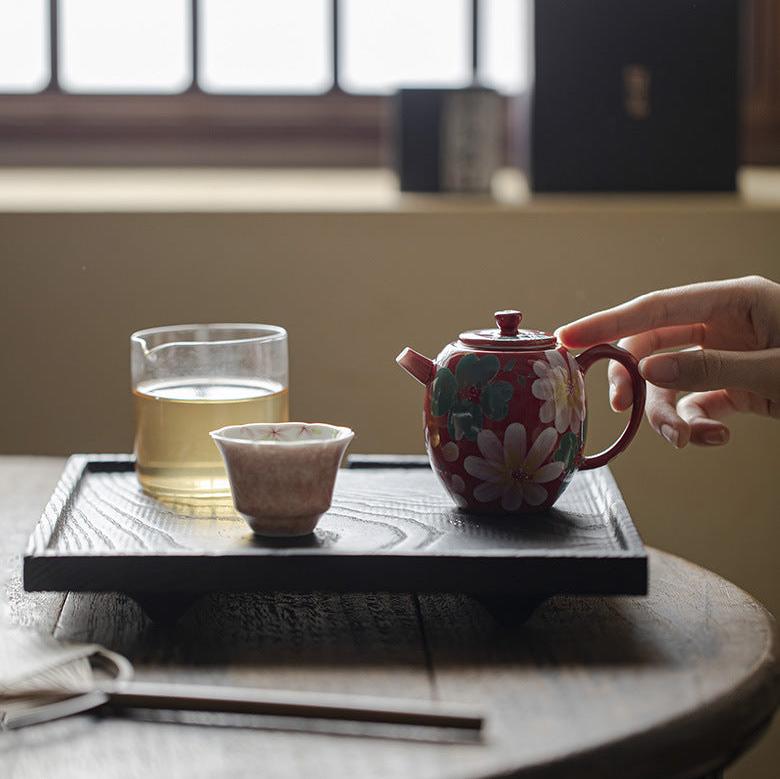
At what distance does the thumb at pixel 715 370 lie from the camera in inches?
36.1

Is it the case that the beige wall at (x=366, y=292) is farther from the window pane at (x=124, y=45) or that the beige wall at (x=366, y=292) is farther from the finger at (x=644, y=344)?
the finger at (x=644, y=344)

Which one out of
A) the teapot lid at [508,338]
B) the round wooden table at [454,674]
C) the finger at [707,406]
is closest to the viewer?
the round wooden table at [454,674]

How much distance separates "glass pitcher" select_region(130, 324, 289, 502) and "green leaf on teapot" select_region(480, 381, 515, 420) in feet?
0.61

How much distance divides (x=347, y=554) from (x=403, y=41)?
1.50 meters

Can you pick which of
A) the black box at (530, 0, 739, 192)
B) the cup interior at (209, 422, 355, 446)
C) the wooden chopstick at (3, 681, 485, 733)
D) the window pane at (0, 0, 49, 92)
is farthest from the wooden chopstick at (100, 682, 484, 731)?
the window pane at (0, 0, 49, 92)

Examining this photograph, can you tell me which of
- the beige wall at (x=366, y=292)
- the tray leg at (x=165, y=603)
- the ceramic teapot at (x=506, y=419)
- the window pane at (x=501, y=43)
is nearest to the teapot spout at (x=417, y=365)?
the ceramic teapot at (x=506, y=419)

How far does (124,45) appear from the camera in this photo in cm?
210

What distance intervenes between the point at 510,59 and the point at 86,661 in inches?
64.0

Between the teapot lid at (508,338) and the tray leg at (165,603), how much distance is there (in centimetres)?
27

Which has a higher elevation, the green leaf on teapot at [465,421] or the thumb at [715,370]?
the thumb at [715,370]

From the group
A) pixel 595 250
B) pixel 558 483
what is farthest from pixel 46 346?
pixel 558 483

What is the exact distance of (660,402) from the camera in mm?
1013

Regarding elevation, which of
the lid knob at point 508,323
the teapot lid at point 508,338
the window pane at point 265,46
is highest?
the window pane at point 265,46

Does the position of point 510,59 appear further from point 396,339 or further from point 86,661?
point 86,661
